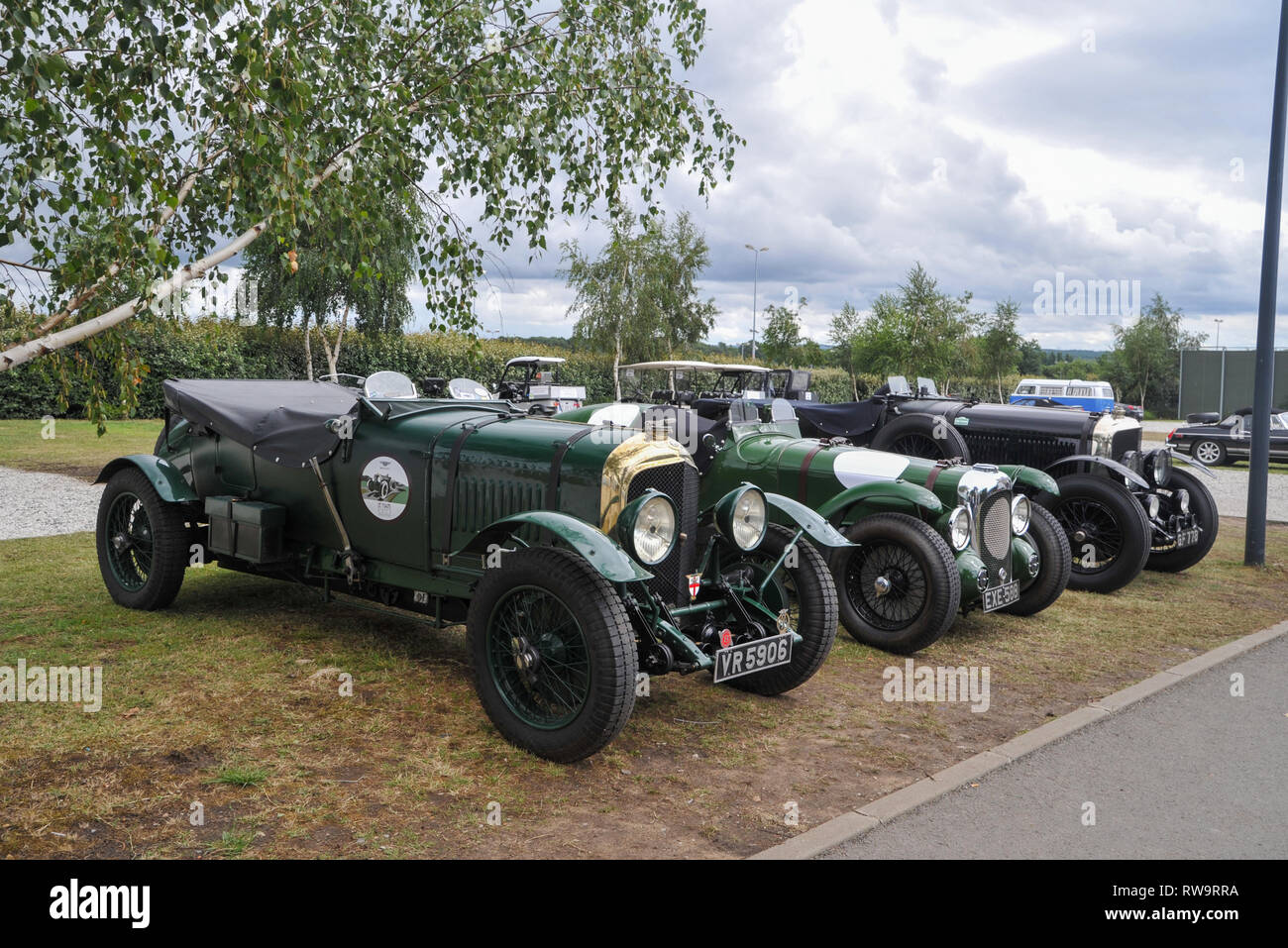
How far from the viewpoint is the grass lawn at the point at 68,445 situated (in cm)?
1565

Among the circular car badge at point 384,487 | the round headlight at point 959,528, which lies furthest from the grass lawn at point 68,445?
the round headlight at point 959,528

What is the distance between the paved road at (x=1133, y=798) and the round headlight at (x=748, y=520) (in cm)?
160

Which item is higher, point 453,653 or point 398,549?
point 398,549

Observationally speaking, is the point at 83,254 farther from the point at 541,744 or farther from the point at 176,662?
the point at 541,744

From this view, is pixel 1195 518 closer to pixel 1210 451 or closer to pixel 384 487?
pixel 384 487

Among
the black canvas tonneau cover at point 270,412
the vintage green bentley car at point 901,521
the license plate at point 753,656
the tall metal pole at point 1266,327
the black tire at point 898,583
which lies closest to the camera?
the license plate at point 753,656

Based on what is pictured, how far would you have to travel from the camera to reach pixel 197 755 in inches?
159

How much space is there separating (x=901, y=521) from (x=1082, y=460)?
12.7 feet

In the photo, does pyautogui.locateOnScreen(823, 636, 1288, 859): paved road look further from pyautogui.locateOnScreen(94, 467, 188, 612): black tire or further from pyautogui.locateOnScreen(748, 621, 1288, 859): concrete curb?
pyautogui.locateOnScreen(94, 467, 188, 612): black tire

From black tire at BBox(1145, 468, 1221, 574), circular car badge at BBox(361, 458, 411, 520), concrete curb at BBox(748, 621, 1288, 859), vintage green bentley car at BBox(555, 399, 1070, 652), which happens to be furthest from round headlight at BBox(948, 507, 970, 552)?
black tire at BBox(1145, 468, 1221, 574)

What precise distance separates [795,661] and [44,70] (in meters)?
4.27

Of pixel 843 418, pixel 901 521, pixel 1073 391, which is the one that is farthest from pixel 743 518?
pixel 1073 391

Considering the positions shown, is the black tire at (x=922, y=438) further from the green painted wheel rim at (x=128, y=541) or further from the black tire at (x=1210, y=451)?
the black tire at (x=1210, y=451)
